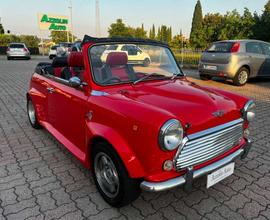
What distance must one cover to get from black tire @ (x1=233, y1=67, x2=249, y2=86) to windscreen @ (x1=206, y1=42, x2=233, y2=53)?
90 centimetres

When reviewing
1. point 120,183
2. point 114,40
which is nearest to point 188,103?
point 120,183

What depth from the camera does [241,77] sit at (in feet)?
33.1

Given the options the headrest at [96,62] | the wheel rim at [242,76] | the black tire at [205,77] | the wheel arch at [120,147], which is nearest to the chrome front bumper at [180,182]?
the wheel arch at [120,147]

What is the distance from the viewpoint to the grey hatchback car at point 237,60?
977cm

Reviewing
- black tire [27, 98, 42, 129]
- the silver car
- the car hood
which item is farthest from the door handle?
the silver car

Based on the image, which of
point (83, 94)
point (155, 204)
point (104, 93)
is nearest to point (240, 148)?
point (155, 204)

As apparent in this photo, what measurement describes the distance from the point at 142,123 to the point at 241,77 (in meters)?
8.76

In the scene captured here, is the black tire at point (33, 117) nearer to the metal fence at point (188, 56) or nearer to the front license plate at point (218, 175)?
the front license plate at point (218, 175)

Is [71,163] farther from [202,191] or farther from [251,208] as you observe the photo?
[251,208]

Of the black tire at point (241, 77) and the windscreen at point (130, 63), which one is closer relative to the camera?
the windscreen at point (130, 63)

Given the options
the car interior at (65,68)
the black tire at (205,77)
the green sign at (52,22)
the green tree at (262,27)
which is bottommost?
the black tire at (205,77)

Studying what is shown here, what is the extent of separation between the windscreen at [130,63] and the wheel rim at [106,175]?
89cm

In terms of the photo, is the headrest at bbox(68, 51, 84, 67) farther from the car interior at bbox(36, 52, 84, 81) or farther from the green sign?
the green sign

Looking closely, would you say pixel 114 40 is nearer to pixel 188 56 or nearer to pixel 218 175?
pixel 218 175
